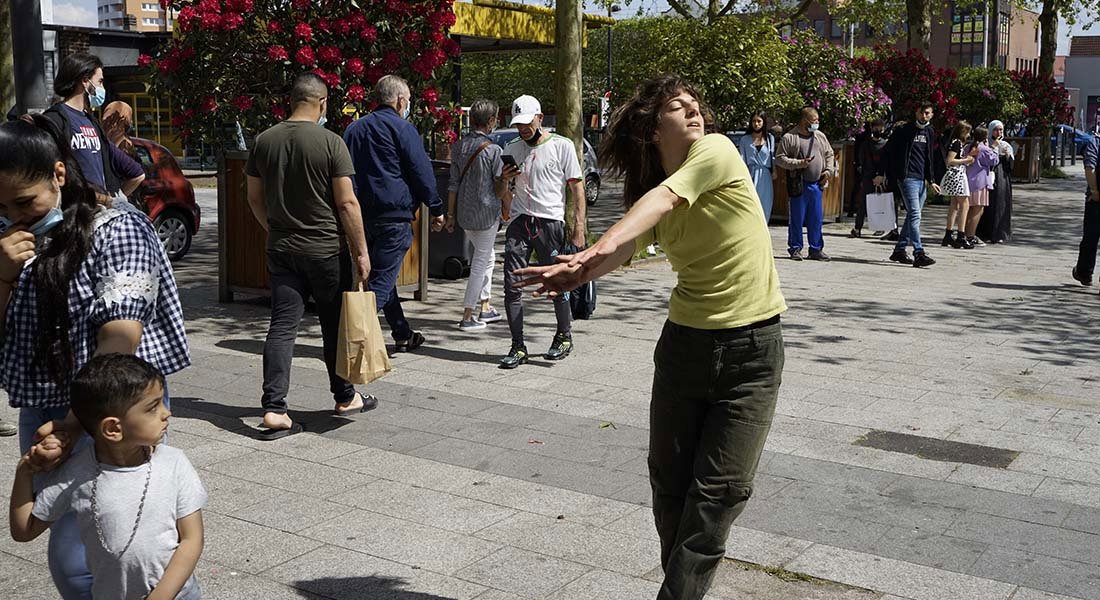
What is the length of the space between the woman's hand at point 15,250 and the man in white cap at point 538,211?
4.98m

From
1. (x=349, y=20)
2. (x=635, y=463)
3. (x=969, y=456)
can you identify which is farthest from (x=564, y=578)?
(x=349, y=20)

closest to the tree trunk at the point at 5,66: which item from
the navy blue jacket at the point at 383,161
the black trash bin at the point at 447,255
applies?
the black trash bin at the point at 447,255

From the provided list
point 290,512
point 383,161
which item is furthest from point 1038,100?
point 290,512

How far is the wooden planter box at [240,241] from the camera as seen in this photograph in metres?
10.0

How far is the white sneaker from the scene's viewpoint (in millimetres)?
9164

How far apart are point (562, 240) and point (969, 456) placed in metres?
3.13

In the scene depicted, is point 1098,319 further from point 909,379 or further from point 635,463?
point 635,463

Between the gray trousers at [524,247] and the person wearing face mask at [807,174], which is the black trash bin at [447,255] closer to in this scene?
the gray trousers at [524,247]

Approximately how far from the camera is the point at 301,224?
20.4 ft

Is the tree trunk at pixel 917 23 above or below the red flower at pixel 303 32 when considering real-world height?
above

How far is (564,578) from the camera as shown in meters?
4.28

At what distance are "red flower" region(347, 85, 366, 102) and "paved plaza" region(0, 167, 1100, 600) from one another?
1.79m

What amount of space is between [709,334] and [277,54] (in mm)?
6563

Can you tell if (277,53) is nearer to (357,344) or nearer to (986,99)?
(357,344)
